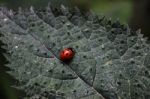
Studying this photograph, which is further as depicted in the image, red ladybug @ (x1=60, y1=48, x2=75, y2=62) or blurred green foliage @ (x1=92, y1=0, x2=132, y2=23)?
blurred green foliage @ (x1=92, y1=0, x2=132, y2=23)

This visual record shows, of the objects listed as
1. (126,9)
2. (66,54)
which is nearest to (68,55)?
(66,54)

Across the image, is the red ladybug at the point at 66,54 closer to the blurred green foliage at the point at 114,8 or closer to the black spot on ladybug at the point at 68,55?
the black spot on ladybug at the point at 68,55

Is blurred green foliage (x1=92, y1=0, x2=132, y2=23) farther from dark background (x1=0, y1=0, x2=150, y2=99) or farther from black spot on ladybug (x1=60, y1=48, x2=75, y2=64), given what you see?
black spot on ladybug (x1=60, y1=48, x2=75, y2=64)

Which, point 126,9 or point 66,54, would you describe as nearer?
point 66,54

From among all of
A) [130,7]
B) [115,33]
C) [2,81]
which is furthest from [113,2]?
[115,33]

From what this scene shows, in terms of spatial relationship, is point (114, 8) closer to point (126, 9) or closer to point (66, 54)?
point (126, 9)

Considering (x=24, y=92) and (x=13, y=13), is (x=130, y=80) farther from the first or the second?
(x=13, y=13)

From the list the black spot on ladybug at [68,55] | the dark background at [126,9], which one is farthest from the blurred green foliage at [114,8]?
the black spot on ladybug at [68,55]

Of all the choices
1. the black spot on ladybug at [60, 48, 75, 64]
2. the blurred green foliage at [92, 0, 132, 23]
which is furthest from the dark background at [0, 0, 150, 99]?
the black spot on ladybug at [60, 48, 75, 64]
